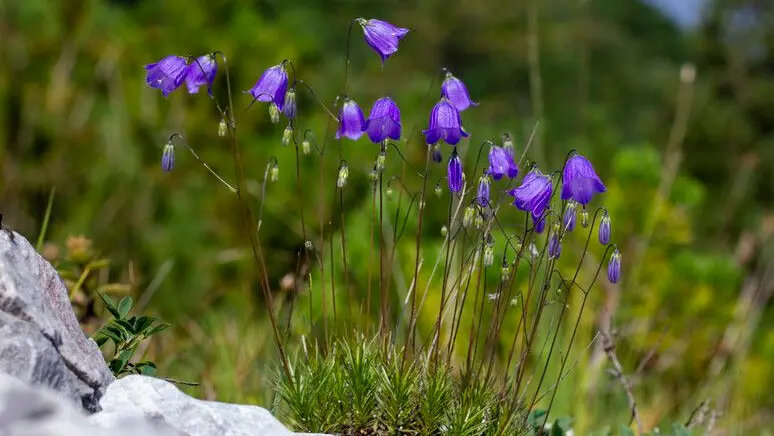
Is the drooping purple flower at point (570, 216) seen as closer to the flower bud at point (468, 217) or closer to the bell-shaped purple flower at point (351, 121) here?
the flower bud at point (468, 217)

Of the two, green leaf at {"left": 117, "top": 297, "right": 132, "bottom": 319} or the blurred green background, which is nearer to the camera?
green leaf at {"left": 117, "top": 297, "right": 132, "bottom": 319}

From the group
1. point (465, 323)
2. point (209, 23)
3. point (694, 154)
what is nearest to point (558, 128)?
point (694, 154)

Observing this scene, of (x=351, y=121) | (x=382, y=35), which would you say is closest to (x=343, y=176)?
(x=351, y=121)

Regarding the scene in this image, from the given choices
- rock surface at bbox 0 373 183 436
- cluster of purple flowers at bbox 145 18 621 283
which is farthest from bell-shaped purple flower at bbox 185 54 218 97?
rock surface at bbox 0 373 183 436

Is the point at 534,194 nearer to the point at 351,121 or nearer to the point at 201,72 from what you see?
the point at 351,121

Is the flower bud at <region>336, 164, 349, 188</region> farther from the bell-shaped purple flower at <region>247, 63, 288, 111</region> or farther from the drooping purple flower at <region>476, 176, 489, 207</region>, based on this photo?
the drooping purple flower at <region>476, 176, 489, 207</region>

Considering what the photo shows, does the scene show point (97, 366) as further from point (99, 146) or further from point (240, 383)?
point (99, 146)
